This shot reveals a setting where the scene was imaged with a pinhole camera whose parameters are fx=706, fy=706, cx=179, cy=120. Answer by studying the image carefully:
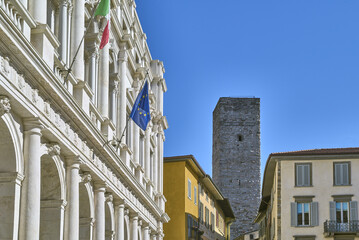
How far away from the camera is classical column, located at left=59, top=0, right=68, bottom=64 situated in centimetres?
1946

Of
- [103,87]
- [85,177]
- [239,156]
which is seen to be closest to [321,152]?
[103,87]

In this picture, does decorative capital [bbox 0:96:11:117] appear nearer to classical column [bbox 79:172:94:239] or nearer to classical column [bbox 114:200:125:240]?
classical column [bbox 79:172:94:239]

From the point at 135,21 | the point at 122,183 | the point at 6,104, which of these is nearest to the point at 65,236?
the point at 6,104

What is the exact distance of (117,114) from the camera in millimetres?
27656

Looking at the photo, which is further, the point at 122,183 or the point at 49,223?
the point at 122,183

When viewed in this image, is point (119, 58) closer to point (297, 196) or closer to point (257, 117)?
point (297, 196)

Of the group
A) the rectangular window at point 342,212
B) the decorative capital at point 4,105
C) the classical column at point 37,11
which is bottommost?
the decorative capital at point 4,105

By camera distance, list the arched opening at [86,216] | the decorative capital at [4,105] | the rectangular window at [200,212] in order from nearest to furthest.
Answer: the decorative capital at [4,105], the arched opening at [86,216], the rectangular window at [200,212]

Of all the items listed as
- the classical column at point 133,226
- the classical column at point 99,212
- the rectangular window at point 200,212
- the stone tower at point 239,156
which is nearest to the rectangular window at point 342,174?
the rectangular window at point 200,212

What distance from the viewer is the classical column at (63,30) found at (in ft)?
63.8

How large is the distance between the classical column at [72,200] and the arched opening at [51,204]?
0.35m

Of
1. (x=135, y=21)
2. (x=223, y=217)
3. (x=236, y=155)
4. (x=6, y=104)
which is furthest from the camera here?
(x=236, y=155)

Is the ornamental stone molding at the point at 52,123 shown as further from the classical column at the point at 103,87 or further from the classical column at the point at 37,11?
the classical column at the point at 103,87

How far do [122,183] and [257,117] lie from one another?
63.3 metres
